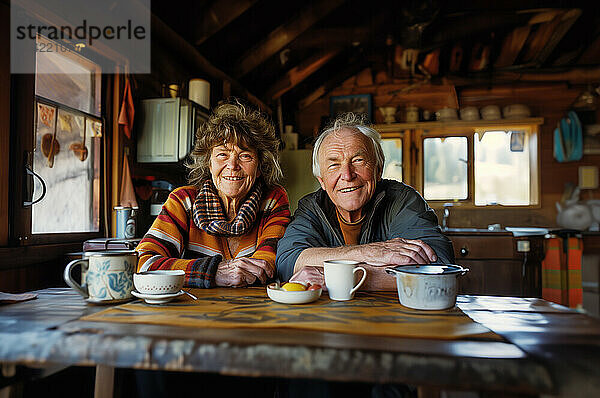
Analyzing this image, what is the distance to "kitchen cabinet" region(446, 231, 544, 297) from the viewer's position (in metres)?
3.44

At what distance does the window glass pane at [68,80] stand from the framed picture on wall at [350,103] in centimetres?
371

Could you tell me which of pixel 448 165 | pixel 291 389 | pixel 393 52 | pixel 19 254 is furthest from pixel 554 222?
pixel 19 254

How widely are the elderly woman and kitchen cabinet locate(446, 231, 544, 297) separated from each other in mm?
2236

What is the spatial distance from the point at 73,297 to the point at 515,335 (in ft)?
3.59

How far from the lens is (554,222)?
210 inches

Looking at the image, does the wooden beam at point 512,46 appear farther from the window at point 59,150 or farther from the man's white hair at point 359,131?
the window at point 59,150

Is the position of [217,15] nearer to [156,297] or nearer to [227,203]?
[227,203]

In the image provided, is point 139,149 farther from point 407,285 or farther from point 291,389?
point 407,285

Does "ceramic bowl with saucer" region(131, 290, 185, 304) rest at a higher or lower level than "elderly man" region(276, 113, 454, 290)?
lower

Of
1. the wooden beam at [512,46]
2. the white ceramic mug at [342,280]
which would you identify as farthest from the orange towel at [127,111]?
the wooden beam at [512,46]

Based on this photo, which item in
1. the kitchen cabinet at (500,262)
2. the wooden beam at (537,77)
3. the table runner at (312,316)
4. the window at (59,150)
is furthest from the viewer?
the wooden beam at (537,77)

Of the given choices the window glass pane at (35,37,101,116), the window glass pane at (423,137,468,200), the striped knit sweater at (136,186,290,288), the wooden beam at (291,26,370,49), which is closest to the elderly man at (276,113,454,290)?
the striped knit sweater at (136,186,290,288)

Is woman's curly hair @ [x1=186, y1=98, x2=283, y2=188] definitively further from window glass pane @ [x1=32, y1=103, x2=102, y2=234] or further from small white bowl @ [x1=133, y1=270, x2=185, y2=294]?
window glass pane @ [x1=32, y1=103, x2=102, y2=234]

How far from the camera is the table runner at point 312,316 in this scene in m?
0.81
